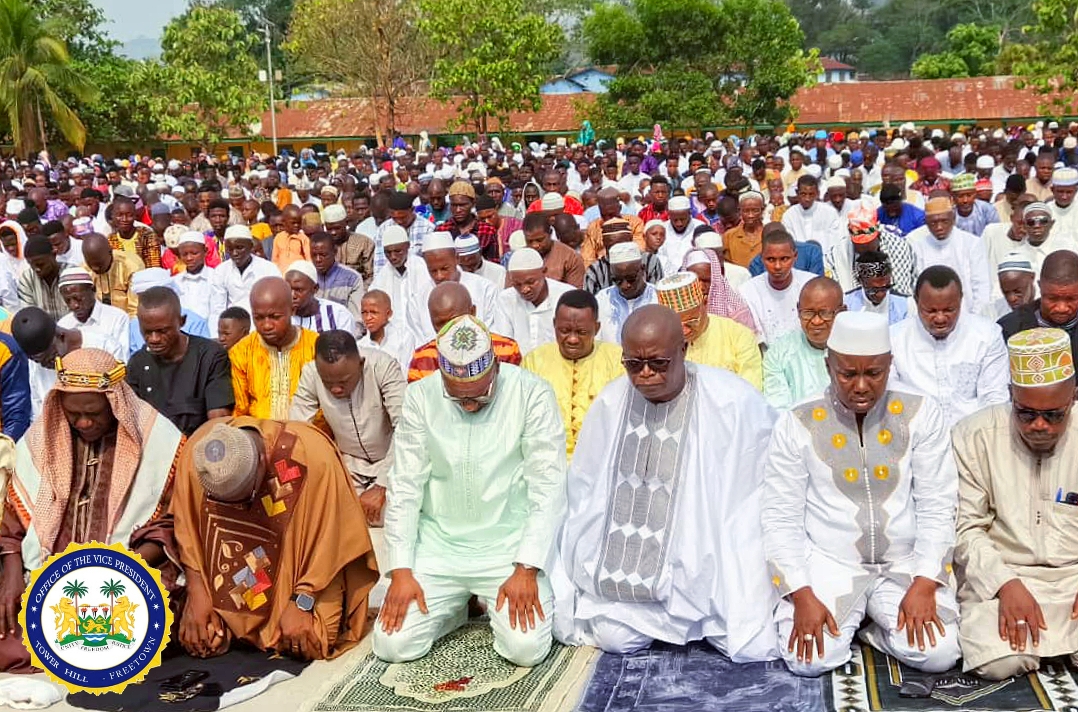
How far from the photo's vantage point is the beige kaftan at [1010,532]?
13.8 feet

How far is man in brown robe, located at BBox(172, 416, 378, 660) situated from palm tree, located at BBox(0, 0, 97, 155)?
1242 inches

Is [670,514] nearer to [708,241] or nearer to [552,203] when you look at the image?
[708,241]

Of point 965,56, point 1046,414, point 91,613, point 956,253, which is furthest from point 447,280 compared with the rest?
point 965,56

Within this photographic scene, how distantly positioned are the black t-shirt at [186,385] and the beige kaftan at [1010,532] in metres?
3.80

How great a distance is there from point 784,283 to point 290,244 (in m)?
5.20

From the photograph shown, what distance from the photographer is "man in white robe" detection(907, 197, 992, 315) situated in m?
8.50

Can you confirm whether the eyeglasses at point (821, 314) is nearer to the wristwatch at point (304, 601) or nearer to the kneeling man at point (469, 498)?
the kneeling man at point (469, 498)

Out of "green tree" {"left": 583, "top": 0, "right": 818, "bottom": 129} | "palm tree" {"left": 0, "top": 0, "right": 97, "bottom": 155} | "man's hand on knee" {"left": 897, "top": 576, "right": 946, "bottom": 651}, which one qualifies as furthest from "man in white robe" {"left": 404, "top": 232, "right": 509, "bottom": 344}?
"palm tree" {"left": 0, "top": 0, "right": 97, "bottom": 155}

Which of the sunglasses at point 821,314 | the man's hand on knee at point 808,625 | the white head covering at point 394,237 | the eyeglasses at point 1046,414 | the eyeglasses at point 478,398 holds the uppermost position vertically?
the white head covering at point 394,237

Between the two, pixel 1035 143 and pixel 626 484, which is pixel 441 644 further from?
pixel 1035 143

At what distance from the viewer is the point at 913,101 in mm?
41625

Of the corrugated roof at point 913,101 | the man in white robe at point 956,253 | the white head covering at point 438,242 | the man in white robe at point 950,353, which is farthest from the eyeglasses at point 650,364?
the corrugated roof at point 913,101

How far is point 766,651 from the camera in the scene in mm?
4516

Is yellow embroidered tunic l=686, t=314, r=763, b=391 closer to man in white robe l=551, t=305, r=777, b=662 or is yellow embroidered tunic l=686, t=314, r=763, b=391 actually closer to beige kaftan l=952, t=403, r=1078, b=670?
man in white robe l=551, t=305, r=777, b=662
